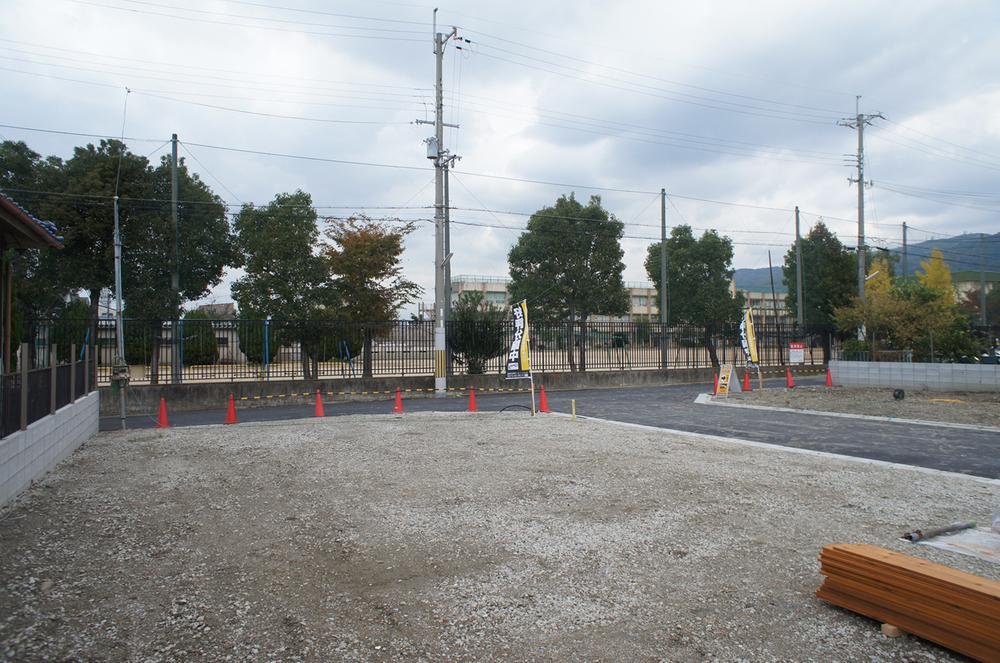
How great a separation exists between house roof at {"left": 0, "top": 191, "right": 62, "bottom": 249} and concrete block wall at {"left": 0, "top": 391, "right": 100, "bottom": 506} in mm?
2670

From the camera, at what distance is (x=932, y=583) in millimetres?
3752

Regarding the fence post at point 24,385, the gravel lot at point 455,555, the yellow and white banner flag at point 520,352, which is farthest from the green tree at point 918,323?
the fence post at point 24,385

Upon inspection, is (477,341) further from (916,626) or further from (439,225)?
(916,626)

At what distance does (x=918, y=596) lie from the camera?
382 cm

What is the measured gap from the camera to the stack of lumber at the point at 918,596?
353cm

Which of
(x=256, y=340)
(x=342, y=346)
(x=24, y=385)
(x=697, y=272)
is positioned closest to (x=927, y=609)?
(x=24, y=385)

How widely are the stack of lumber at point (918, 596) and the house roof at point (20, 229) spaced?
967cm

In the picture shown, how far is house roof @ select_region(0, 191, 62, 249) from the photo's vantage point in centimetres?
855

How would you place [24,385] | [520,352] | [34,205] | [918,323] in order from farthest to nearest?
[34,205] < [918,323] < [520,352] < [24,385]

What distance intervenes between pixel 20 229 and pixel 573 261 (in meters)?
31.9

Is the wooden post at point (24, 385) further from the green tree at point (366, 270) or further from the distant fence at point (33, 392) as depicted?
the green tree at point (366, 270)

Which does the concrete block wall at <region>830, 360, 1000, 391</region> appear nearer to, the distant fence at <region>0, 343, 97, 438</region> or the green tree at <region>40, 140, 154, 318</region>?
the distant fence at <region>0, 343, 97, 438</region>

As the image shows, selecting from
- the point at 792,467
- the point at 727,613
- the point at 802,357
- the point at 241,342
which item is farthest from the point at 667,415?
the point at 802,357

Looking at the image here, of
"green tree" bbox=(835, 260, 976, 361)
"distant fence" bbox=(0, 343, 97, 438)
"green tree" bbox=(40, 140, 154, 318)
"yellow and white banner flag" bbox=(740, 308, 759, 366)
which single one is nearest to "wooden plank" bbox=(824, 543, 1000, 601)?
"distant fence" bbox=(0, 343, 97, 438)
